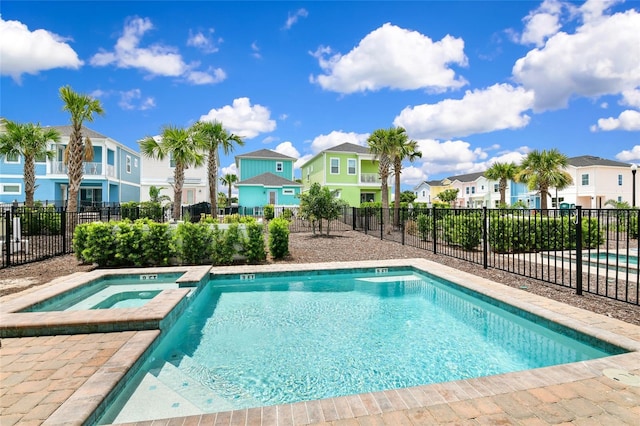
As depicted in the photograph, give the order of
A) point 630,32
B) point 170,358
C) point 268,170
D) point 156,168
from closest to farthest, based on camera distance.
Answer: point 170,358 < point 630,32 < point 156,168 < point 268,170

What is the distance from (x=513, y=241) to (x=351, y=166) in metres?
22.5

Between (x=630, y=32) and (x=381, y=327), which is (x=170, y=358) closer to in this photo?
(x=381, y=327)

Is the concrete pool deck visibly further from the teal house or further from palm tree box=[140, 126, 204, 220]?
the teal house

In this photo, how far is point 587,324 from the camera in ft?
15.4

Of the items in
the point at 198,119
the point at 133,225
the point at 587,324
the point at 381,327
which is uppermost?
the point at 198,119

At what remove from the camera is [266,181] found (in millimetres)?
33250

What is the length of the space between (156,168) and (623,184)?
50.7 meters

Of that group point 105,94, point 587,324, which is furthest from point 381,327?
point 105,94

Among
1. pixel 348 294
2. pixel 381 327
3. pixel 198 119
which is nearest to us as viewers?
pixel 381 327

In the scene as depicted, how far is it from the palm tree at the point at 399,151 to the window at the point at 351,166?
31.4ft

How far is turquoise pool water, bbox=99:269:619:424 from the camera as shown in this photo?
3.71m

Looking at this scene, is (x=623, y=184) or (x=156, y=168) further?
(x=623, y=184)

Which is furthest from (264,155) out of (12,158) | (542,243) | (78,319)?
(78,319)

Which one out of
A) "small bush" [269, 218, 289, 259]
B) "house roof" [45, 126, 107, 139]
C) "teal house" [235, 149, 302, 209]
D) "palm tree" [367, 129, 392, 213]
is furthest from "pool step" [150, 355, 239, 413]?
"house roof" [45, 126, 107, 139]
